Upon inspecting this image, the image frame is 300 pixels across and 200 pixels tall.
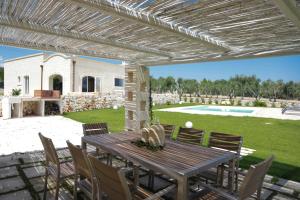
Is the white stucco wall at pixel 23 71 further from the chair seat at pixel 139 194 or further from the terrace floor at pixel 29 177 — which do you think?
the chair seat at pixel 139 194

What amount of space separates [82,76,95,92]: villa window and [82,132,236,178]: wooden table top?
56.7 ft

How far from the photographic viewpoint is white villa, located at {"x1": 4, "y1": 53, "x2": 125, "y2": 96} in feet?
62.6

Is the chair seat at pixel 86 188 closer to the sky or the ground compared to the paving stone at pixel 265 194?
closer to the sky

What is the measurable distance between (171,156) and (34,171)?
130 inches

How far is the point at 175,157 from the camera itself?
125 inches

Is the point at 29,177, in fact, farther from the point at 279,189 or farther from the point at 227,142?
the point at 279,189

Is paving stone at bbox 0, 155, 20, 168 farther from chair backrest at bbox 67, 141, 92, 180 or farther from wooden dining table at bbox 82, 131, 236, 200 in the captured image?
chair backrest at bbox 67, 141, 92, 180

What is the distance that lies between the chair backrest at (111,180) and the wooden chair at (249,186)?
1.06 m

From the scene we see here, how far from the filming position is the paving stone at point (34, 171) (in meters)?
4.58

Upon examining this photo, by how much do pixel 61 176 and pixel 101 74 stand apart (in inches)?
741

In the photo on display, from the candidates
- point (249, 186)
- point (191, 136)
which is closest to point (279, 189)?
point (191, 136)

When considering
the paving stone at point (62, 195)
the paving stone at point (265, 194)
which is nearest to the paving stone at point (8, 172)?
the paving stone at point (62, 195)

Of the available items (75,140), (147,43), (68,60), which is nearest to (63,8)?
(147,43)

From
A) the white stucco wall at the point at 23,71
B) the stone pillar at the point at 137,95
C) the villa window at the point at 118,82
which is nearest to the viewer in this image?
the stone pillar at the point at 137,95
